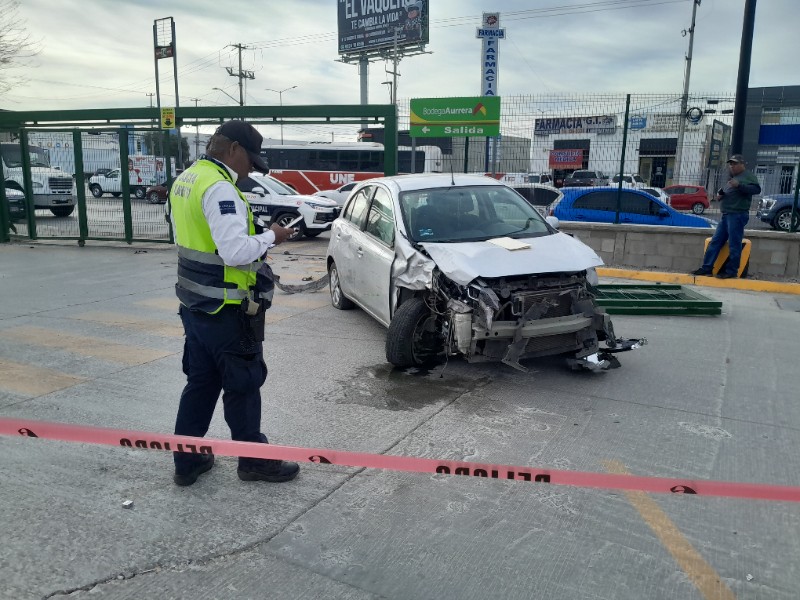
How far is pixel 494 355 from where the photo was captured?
16.6 ft

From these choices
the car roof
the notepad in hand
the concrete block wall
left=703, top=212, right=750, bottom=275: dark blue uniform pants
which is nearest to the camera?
the notepad in hand

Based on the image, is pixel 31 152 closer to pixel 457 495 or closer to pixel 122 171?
pixel 122 171

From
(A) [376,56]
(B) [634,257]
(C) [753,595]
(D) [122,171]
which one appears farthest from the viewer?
(A) [376,56]

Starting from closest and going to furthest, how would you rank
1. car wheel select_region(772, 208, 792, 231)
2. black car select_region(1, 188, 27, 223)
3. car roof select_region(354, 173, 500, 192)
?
car roof select_region(354, 173, 500, 192) < car wheel select_region(772, 208, 792, 231) < black car select_region(1, 188, 27, 223)

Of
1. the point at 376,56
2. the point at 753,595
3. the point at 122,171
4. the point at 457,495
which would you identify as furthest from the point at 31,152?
the point at 376,56

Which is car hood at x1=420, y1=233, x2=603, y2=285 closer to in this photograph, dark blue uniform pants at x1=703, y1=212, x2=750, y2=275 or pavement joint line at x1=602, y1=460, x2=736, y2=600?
pavement joint line at x1=602, y1=460, x2=736, y2=600

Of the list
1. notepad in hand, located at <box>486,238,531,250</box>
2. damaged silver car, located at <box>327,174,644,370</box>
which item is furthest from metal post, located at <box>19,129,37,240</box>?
notepad in hand, located at <box>486,238,531,250</box>

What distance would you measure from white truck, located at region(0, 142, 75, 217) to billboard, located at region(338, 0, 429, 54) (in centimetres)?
3750

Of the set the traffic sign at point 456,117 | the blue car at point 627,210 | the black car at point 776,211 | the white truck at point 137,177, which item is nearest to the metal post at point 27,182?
the white truck at point 137,177

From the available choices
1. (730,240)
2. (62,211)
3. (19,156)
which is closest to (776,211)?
(730,240)

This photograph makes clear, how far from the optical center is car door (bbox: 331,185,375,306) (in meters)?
6.99

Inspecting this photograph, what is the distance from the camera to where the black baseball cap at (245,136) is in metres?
3.41

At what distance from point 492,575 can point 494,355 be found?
2.41 metres

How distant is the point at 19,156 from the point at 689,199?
607 inches
